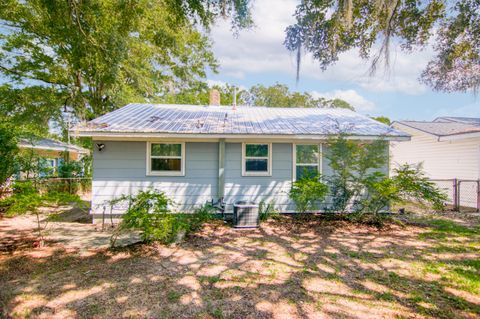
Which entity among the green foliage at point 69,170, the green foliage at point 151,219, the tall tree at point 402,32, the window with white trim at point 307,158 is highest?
the tall tree at point 402,32

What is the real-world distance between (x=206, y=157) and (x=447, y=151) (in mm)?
10587

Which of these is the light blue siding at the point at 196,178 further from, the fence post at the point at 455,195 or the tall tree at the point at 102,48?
the fence post at the point at 455,195

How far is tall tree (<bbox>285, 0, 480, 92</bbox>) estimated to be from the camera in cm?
450

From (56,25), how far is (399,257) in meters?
7.94

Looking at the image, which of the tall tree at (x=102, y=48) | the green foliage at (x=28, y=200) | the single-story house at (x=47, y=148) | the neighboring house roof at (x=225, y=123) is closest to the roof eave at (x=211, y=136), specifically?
the neighboring house roof at (x=225, y=123)

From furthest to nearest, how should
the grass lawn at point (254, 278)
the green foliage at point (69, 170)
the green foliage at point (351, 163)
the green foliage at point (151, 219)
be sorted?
the green foliage at point (69, 170)
the green foliage at point (351, 163)
the green foliage at point (151, 219)
the grass lawn at point (254, 278)

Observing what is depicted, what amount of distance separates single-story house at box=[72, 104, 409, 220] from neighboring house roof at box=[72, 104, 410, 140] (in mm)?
29

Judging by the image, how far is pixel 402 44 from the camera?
5.47 m

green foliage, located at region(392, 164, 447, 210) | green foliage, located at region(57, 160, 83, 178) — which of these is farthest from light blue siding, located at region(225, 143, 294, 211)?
green foliage, located at region(57, 160, 83, 178)

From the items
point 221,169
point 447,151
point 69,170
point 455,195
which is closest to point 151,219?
point 221,169

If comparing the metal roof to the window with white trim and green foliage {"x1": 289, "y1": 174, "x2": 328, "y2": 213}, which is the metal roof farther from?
green foliage {"x1": 289, "y1": 174, "x2": 328, "y2": 213}

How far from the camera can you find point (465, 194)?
943 centimetres

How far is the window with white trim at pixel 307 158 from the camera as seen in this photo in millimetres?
7781

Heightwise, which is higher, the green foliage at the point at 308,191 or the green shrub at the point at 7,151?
the green shrub at the point at 7,151
